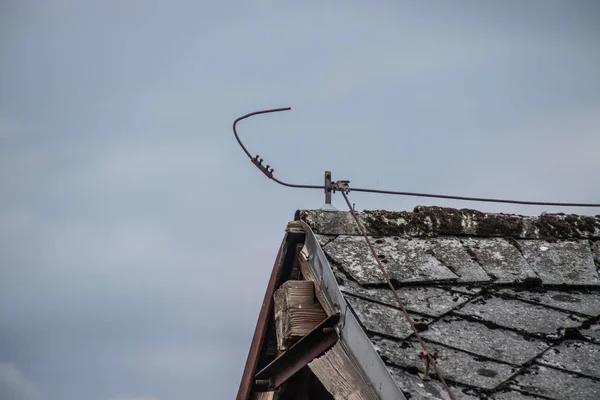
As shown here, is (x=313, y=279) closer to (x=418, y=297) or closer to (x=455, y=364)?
(x=418, y=297)

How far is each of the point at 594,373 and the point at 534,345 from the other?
193 mm

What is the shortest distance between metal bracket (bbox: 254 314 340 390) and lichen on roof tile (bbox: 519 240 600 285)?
82 centimetres

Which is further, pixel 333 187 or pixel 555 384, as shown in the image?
pixel 333 187

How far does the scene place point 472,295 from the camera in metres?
2.67

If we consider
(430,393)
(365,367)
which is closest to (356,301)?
(365,367)

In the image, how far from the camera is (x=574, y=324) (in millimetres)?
2549

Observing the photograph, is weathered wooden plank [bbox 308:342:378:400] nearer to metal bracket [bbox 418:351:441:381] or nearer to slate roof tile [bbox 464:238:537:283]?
metal bracket [bbox 418:351:441:381]

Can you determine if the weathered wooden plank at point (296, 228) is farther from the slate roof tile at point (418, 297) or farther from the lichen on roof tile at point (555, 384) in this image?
the lichen on roof tile at point (555, 384)

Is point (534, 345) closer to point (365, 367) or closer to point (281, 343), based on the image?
point (365, 367)

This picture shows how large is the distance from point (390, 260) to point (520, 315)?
1.68 ft

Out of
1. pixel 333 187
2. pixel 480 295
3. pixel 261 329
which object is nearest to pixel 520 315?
pixel 480 295

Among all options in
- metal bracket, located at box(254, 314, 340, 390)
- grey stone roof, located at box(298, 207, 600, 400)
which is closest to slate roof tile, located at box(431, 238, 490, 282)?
grey stone roof, located at box(298, 207, 600, 400)

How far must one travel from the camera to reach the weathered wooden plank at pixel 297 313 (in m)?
3.00

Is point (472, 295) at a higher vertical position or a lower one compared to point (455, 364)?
higher
